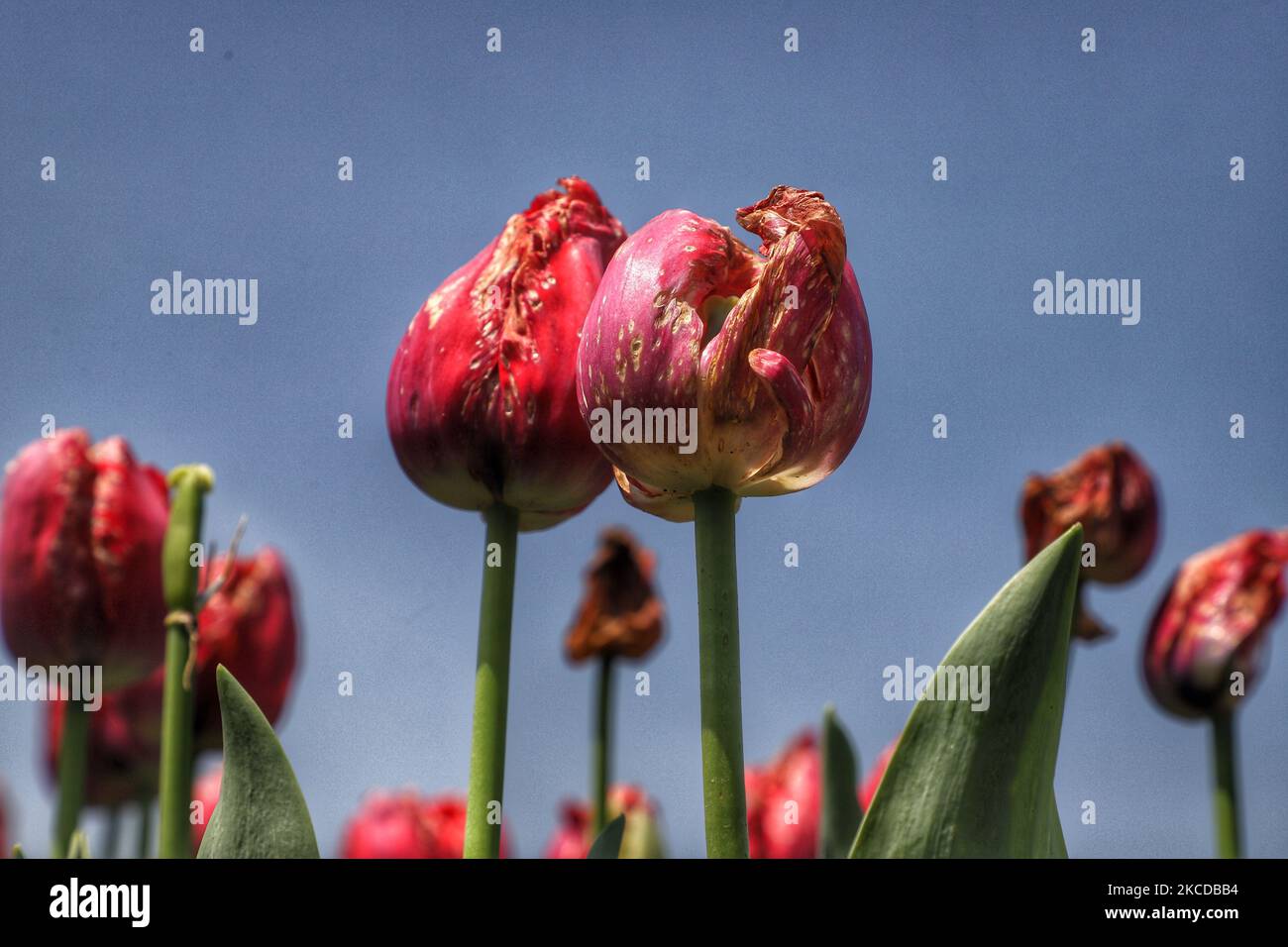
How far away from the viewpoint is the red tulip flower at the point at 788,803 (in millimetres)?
2631

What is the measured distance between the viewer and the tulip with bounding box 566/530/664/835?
3246 mm

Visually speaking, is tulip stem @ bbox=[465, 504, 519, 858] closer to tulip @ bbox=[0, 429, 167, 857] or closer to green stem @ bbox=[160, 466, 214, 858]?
green stem @ bbox=[160, 466, 214, 858]

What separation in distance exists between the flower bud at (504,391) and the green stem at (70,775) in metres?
0.69

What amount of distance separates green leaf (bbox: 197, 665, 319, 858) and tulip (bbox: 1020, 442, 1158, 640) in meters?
2.28

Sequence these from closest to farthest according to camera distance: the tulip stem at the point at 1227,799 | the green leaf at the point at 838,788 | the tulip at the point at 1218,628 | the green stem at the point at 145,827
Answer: the green leaf at the point at 838,788 → the green stem at the point at 145,827 → the tulip stem at the point at 1227,799 → the tulip at the point at 1218,628

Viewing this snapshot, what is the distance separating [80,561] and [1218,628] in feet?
7.78

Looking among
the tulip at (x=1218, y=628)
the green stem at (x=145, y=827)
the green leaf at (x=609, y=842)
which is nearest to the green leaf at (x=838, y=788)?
the green leaf at (x=609, y=842)

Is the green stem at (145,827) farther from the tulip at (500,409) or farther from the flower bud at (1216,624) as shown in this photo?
the flower bud at (1216,624)

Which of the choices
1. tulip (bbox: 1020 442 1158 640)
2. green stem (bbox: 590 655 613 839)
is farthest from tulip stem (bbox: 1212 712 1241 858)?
green stem (bbox: 590 655 613 839)

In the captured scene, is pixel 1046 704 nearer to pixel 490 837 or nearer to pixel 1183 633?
pixel 490 837

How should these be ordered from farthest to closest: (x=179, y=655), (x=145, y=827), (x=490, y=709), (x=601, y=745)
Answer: (x=601, y=745), (x=145, y=827), (x=179, y=655), (x=490, y=709)

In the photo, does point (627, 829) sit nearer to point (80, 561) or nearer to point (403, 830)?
point (403, 830)

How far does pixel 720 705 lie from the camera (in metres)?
1.09

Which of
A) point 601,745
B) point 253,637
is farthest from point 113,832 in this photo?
point 601,745
